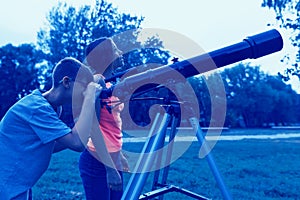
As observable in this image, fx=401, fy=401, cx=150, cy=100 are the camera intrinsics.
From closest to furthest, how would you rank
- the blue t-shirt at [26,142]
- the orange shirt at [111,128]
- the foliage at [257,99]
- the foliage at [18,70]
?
the blue t-shirt at [26,142] < the orange shirt at [111,128] < the foliage at [18,70] < the foliage at [257,99]

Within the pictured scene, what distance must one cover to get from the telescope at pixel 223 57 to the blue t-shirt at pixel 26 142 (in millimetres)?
471

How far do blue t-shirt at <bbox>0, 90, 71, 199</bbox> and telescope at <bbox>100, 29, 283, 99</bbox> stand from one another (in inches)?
18.6

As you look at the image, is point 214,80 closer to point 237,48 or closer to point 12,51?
point 237,48

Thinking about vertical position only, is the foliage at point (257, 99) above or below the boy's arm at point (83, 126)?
above

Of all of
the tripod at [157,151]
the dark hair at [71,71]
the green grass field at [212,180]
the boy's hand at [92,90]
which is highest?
the dark hair at [71,71]

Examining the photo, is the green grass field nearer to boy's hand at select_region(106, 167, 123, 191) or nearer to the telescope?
boy's hand at select_region(106, 167, 123, 191)

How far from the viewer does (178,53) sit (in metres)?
2.39

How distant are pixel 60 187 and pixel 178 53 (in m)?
4.04

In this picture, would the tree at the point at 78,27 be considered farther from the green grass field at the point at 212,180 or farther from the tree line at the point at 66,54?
the green grass field at the point at 212,180

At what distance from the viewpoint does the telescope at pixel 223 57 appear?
206cm

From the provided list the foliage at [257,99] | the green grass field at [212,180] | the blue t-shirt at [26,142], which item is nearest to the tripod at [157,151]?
the blue t-shirt at [26,142]

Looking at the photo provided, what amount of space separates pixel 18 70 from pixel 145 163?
40227 mm

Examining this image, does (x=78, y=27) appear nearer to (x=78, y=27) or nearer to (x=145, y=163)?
(x=78, y=27)

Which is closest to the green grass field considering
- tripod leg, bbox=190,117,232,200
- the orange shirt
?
the orange shirt
